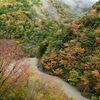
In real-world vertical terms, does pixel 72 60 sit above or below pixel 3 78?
below

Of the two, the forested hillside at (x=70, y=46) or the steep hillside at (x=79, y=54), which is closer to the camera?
the steep hillside at (x=79, y=54)

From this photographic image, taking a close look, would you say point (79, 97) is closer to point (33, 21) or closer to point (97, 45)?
point (97, 45)

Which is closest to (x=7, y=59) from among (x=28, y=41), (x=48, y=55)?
(x=48, y=55)

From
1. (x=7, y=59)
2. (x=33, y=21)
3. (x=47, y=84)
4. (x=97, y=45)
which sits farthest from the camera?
(x=33, y=21)

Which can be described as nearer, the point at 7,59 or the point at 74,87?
the point at 7,59

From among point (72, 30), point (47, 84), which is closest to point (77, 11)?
point (72, 30)

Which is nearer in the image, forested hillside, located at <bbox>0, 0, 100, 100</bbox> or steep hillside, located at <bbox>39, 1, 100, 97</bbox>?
steep hillside, located at <bbox>39, 1, 100, 97</bbox>

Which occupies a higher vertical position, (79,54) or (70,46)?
(79,54)

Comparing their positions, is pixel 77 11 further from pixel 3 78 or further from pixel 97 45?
pixel 3 78

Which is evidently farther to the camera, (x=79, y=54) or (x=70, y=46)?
(x=70, y=46)

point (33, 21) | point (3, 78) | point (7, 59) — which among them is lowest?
point (33, 21)

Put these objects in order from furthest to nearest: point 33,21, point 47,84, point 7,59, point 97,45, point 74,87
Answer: point 33,21, point 97,45, point 74,87, point 47,84, point 7,59
